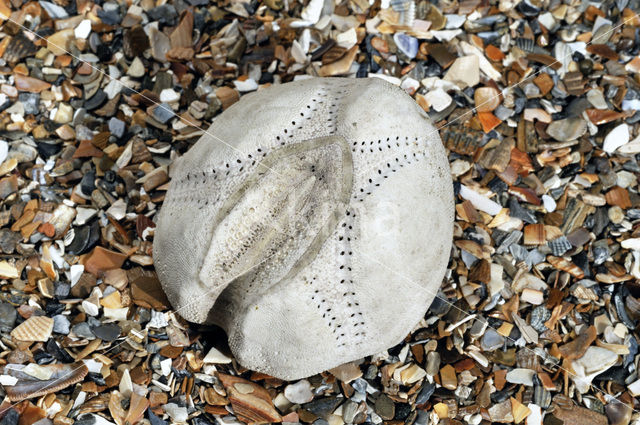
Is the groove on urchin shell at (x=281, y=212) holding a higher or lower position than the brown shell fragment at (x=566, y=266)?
higher

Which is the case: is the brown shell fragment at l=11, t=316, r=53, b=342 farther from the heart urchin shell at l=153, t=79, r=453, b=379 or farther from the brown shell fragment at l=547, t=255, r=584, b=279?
the brown shell fragment at l=547, t=255, r=584, b=279

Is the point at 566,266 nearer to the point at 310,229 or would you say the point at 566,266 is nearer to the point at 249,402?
the point at 310,229

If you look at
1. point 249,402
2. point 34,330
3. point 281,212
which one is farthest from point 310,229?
point 34,330

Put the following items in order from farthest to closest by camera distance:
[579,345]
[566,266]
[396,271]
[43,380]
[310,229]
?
[566,266], [579,345], [43,380], [396,271], [310,229]

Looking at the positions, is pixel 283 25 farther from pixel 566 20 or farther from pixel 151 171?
pixel 566 20

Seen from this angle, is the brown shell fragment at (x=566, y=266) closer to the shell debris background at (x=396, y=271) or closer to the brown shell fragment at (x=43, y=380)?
the shell debris background at (x=396, y=271)

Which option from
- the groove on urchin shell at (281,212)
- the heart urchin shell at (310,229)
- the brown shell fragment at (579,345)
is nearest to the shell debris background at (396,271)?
the brown shell fragment at (579,345)

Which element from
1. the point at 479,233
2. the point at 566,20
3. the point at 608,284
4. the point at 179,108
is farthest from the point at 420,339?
the point at 566,20
